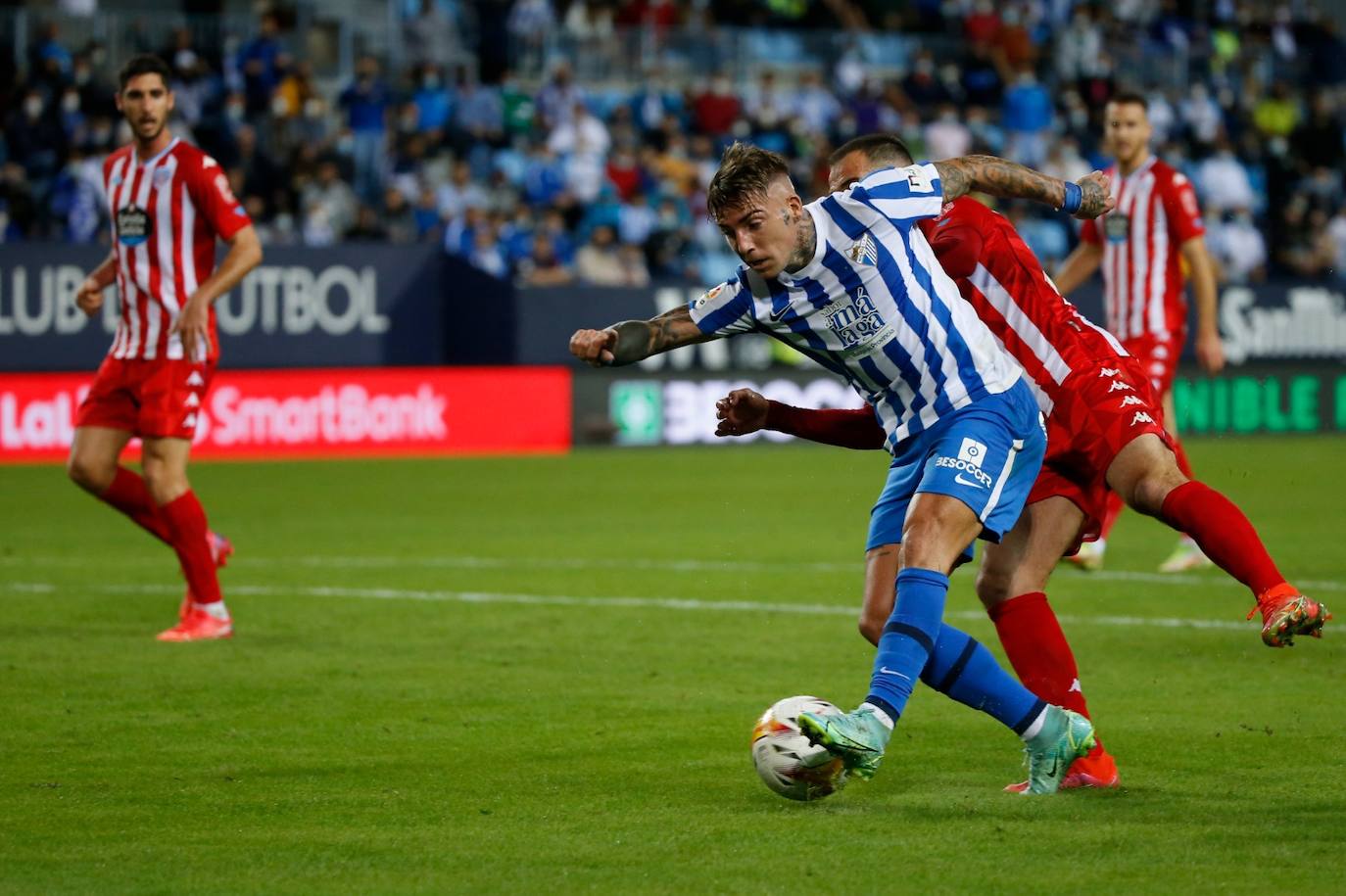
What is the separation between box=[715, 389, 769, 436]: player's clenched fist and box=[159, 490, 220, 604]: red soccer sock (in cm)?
348

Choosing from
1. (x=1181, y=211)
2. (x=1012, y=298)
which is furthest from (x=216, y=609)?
(x=1181, y=211)

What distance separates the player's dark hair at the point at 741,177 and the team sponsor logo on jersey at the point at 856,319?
356mm

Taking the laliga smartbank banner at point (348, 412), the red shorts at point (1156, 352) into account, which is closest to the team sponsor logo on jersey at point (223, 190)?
the red shorts at point (1156, 352)

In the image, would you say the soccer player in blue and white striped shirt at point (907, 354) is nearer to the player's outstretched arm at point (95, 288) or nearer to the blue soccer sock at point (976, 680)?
the blue soccer sock at point (976, 680)

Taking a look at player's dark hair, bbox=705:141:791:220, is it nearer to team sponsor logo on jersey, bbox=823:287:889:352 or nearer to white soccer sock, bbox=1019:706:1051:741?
team sponsor logo on jersey, bbox=823:287:889:352

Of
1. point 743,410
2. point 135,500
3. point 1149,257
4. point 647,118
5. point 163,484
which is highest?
point 647,118

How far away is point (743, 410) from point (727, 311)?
43cm

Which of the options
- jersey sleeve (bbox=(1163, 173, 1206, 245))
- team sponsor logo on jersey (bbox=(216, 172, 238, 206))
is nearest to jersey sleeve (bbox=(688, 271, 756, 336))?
team sponsor logo on jersey (bbox=(216, 172, 238, 206))

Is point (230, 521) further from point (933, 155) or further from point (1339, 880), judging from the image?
point (933, 155)

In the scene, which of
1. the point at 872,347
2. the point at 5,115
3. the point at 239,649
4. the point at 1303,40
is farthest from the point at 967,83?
the point at 872,347

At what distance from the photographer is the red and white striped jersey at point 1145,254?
34.4ft

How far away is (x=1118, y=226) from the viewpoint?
10.6 m

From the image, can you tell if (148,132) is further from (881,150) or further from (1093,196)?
(1093,196)

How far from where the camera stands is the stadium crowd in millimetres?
20375
